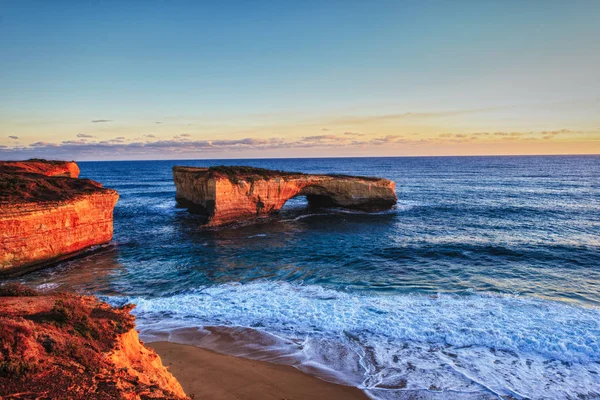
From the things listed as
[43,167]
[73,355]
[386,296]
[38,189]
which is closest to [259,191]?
[38,189]

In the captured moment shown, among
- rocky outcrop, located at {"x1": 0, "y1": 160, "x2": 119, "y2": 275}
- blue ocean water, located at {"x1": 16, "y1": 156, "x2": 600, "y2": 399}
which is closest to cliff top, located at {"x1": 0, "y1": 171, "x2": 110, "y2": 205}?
rocky outcrop, located at {"x1": 0, "y1": 160, "x2": 119, "y2": 275}

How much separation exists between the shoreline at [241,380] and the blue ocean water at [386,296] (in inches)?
19.1

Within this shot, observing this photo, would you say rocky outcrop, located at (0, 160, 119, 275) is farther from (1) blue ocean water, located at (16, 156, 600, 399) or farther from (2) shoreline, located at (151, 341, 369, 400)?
(2) shoreline, located at (151, 341, 369, 400)

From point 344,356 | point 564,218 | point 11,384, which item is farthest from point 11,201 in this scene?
point 564,218

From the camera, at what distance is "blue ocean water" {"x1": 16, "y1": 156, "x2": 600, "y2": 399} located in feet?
33.6

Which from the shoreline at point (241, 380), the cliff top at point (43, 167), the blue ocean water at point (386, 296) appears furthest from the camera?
the cliff top at point (43, 167)

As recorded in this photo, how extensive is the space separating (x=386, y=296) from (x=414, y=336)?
3.30m

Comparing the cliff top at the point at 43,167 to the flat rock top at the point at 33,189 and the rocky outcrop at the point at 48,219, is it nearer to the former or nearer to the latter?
the flat rock top at the point at 33,189

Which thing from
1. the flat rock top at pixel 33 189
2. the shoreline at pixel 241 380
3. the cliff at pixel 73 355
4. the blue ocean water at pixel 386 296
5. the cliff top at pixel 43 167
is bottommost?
the shoreline at pixel 241 380

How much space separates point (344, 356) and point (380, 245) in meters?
13.4

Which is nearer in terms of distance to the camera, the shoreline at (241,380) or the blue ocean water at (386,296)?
the shoreline at (241,380)

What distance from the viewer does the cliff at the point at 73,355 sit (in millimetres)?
5312

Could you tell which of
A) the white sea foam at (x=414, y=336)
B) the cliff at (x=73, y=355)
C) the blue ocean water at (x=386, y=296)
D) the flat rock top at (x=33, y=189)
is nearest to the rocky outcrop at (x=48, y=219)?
the flat rock top at (x=33, y=189)

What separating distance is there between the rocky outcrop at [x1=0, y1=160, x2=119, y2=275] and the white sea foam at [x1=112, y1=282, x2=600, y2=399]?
7.47m
